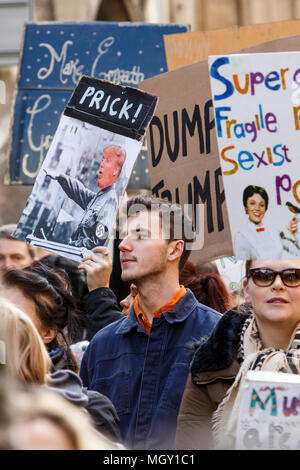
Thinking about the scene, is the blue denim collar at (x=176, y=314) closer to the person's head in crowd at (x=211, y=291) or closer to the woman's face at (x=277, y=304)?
the person's head in crowd at (x=211, y=291)

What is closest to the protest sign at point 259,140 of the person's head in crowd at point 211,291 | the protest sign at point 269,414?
the protest sign at point 269,414

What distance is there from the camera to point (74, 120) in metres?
3.47

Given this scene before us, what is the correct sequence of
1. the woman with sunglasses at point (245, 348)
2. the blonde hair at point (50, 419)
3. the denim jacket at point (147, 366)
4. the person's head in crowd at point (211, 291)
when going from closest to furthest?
the blonde hair at point (50, 419) < the woman with sunglasses at point (245, 348) < the denim jacket at point (147, 366) < the person's head in crowd at point (211, 291)

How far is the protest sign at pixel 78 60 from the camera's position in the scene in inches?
198

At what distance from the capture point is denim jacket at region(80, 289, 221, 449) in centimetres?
311

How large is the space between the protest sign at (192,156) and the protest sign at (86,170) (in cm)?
15

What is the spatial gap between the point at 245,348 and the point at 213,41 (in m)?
1.82

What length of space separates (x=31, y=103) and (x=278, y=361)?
2802 millimetres

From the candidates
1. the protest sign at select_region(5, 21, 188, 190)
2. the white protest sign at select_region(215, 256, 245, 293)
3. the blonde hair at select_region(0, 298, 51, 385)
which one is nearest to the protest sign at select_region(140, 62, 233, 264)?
the white protest sign at select_region(215, 256, 245, 293)

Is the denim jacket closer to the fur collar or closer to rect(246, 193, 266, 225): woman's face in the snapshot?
the fur collar

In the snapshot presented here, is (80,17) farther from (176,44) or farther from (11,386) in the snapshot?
(11,386)

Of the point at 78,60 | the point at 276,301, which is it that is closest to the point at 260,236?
the point at 276,301

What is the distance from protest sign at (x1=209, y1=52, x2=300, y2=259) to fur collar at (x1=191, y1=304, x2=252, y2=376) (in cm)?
22

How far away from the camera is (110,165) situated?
135 inches
